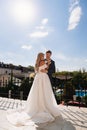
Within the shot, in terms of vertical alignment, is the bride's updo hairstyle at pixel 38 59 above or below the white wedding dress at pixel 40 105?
above

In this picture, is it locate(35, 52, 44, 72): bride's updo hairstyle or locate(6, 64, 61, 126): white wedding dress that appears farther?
locate(35, 52, 44, 72): bride's updo hairstyle

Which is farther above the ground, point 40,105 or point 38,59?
point 38,59

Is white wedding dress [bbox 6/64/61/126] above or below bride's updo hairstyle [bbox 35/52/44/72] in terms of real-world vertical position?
below

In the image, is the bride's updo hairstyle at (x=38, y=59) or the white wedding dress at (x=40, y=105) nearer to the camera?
the white wedding dress at (x=40, y=105)

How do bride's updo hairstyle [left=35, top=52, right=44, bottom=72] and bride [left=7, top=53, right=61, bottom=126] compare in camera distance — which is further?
bride's updo hairstyle [left=35, top=52, right=44, bottom=72]

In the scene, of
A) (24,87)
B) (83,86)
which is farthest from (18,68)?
(83,86)

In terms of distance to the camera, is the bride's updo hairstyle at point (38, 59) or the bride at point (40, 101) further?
the bride's updo hairstyle at point (38, 59)

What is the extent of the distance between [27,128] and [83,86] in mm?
5005

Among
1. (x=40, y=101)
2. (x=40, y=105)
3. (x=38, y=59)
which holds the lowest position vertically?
(x=40, y=105)

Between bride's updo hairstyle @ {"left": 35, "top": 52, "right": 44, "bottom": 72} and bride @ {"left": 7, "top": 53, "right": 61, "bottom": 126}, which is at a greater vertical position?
bride's updo hairstyle @ {"left": 35, "top": 52, "right": 44, "bottom": 72}

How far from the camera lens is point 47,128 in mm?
4664

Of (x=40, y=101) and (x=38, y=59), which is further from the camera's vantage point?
(x=38, y=59)

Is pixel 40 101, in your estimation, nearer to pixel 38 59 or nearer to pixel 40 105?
pixel 40 105

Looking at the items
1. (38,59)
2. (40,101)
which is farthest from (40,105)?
→ (38,59)
